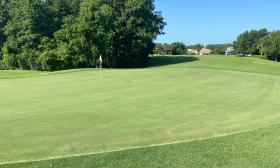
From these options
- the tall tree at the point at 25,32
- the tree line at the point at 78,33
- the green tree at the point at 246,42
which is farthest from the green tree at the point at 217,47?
the tall tree at the point at 25,32

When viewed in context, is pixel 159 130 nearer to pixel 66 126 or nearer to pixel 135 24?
pixel 66 126

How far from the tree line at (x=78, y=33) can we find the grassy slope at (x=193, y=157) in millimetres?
38435

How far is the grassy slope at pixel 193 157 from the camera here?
6395 millimetres

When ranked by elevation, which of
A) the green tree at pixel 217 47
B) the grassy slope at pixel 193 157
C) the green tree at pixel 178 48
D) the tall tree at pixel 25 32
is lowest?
the green tree at pixel 217 47

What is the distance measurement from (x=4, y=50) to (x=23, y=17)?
4.62m

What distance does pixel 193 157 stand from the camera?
6.73 meters

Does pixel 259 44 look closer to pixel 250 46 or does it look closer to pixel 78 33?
pixel 250 46

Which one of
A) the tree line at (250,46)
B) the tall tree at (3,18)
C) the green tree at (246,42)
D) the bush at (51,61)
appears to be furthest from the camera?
the green tree at (246,42)

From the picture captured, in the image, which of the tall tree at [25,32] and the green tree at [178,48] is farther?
the green tree at [178,48]

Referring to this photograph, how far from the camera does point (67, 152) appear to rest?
7027 mm

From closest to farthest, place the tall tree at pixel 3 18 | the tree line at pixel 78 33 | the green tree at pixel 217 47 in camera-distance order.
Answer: the tree line at pixel 78 33
the tall tree at pixel 3 18
the green tree at pixel 217 47

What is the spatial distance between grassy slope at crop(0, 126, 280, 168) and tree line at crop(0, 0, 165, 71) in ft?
126

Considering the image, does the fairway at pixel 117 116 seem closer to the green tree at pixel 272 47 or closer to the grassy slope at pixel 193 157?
the grassy slope at pixel 193 157

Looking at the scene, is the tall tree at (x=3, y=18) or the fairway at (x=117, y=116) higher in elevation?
the tall tree at (x=3, y=18)
